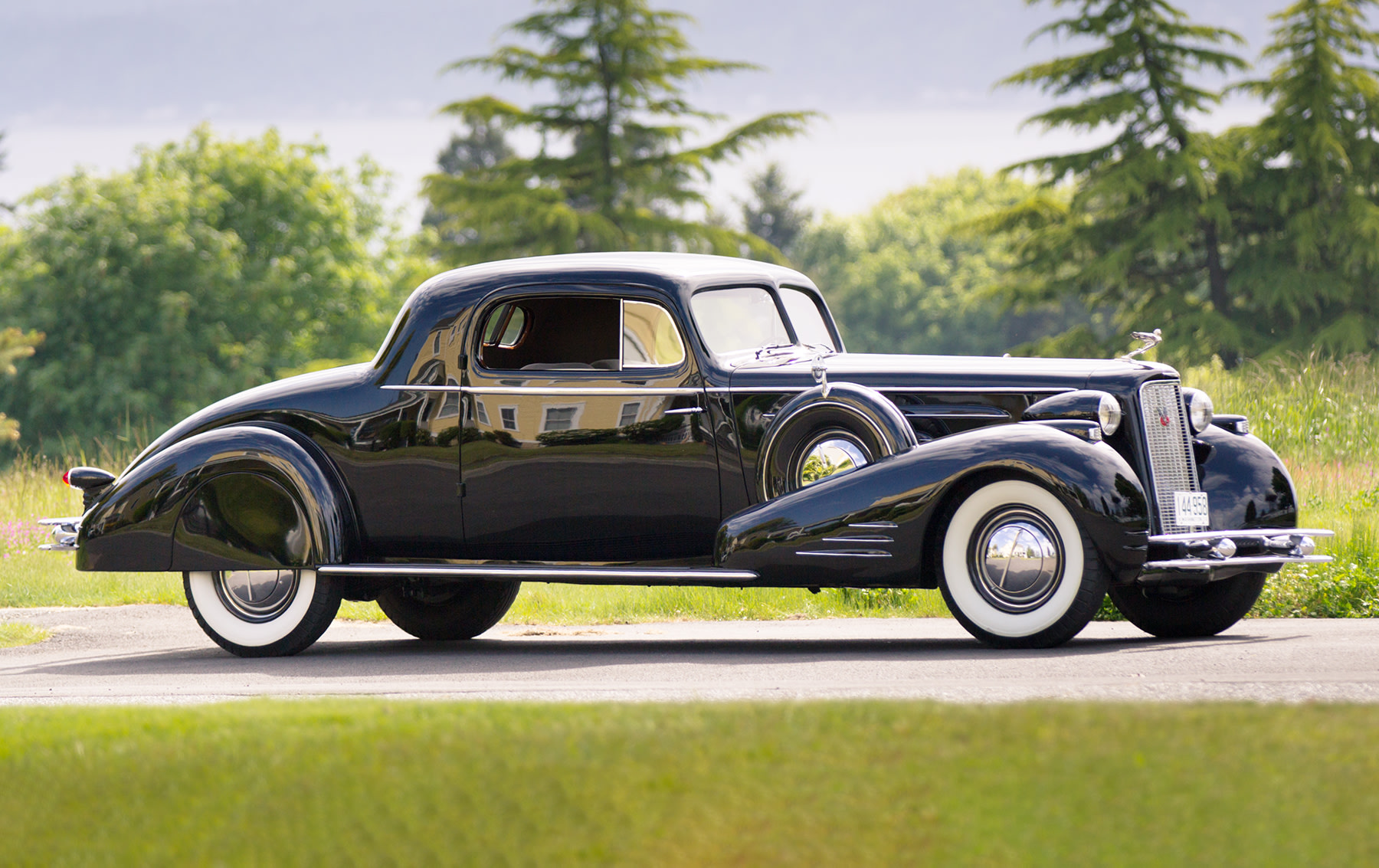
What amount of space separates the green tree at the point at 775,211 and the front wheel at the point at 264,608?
71395 mm

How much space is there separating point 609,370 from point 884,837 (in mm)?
4678

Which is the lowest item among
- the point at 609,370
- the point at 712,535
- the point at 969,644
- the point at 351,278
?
the point at 969,644

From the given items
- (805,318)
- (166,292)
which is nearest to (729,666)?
(805,318)

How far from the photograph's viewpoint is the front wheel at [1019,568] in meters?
6.46

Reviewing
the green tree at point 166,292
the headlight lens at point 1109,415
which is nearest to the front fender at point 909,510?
the headlight lens at point 1109,415

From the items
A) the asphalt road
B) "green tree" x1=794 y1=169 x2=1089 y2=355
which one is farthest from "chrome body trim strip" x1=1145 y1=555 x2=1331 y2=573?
"green tree" x1=794 y1=169 x2=1089 y2=355

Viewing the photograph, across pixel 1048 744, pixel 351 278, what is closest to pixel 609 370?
pixel 1048 744

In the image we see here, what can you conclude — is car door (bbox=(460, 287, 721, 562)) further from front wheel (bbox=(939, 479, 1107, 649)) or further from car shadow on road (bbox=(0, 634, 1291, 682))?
front wheel (bbox=(939, 479, 1107, 649))

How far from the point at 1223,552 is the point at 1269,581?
3.10 m

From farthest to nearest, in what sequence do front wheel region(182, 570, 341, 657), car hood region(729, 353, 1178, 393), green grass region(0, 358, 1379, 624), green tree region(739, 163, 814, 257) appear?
green tree region(739, 163, 814, 257) → green grass region(0, 358, 1379, 624) → front wheel region(182, 570, 341, 657) → car hood region(729, 353, 1178, 393)

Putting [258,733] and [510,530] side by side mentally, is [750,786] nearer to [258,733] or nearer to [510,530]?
[258,733]

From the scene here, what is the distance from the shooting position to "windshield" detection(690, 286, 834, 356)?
25.6 ft

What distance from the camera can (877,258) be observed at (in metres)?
92.3

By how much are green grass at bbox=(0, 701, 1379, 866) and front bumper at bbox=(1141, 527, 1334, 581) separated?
96.0 inches
